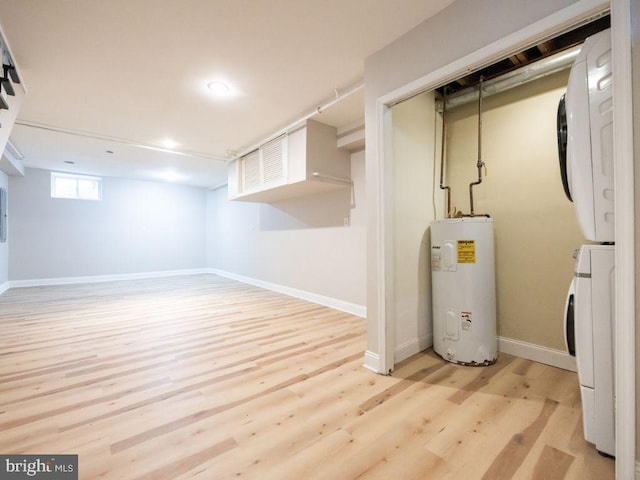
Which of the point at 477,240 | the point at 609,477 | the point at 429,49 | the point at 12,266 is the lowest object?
the point at 609,477

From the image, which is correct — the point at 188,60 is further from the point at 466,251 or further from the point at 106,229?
the point at 106,229

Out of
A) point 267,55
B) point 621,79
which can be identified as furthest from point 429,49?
point 267,55

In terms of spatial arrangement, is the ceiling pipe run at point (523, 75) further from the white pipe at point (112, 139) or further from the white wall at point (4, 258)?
Result: the white wall at point (4, 258)

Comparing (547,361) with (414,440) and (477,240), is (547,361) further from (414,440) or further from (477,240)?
(414,440)

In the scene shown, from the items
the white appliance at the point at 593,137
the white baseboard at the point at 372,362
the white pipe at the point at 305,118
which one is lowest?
the white baseboard at the point at 372,362

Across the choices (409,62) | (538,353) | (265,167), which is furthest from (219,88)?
(538,353)

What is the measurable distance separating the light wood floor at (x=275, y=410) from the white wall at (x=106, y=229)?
4275 millimetres

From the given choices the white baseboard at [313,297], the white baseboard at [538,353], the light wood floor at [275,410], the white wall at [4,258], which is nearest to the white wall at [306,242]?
the white baseboard at [313,297]

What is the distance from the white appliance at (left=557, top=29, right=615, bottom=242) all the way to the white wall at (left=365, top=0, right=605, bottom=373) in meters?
0.23

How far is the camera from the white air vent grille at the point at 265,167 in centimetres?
389

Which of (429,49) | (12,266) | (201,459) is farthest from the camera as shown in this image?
(12,266)

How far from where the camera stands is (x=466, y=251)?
7.39 ft

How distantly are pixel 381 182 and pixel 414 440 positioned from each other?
165cm

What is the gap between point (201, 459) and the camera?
1.31 m
